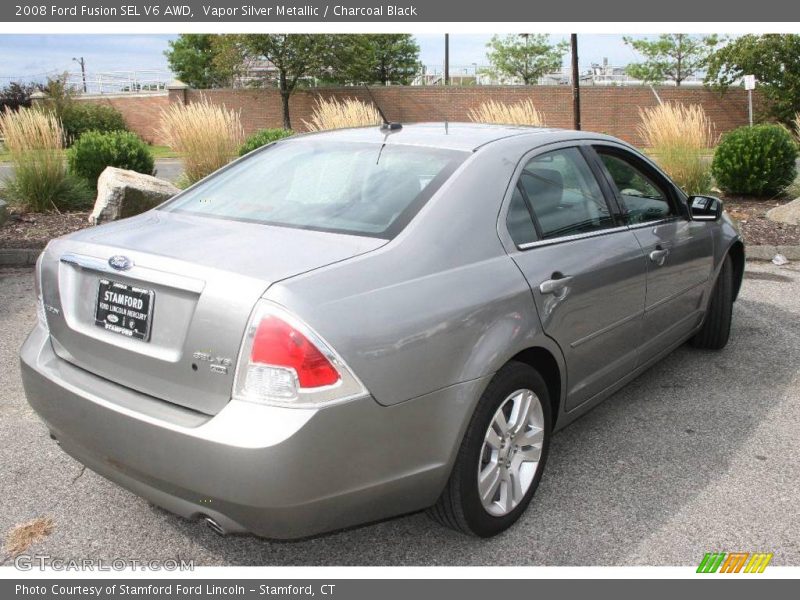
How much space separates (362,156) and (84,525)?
196 centimetres

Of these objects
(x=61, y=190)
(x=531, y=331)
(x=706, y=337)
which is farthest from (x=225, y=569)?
(x=61, y=190)

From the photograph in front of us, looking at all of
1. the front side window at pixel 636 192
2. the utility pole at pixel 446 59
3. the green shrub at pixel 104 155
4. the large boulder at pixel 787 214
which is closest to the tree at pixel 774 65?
the utility pole at pixel 446 59

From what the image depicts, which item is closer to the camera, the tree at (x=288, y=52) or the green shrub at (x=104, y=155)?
the green shrub at (x=104, y=155)

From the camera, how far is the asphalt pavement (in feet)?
9.56

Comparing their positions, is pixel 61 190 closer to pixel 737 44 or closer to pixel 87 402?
pixel 87 402

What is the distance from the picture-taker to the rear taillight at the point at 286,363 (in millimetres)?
2229

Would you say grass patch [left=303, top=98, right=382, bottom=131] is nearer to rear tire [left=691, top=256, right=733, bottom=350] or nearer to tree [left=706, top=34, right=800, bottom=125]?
rear tire [left=691, top=256, right=733, bottom=350]

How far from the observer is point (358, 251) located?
2580mm

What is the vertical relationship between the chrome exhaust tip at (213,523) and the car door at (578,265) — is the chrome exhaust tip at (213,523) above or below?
below

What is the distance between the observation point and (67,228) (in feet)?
30.3

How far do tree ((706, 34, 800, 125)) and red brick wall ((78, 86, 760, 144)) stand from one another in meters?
1.73

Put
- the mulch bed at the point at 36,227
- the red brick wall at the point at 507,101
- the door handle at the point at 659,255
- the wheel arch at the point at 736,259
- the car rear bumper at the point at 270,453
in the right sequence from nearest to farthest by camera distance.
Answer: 1. the car rear bumper at the point at 270,453
2. the door handle at the point at 659,255
3. the wheel arch at the point at 736,259
4. the mulch bed at the point at 36,227
5. the red brick wall at the point at 507,101

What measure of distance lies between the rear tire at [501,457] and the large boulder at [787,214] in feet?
26.6

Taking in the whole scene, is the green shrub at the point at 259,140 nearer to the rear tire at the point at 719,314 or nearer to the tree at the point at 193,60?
the rear tire at the point at 719,314
